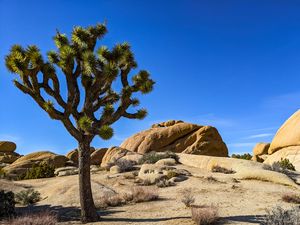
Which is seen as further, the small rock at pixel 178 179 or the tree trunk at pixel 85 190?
the small rock at pixel 178 179

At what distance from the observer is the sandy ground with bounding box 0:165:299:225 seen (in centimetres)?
1095

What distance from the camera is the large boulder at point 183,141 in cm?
3353

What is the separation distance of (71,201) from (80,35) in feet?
22.4

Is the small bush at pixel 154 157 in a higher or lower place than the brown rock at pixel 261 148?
lower

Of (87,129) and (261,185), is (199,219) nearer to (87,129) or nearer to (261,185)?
(87,129)

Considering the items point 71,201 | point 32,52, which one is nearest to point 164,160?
point 71,201

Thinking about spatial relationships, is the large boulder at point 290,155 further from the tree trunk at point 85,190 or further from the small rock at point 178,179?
the tree trunk at point 85,190

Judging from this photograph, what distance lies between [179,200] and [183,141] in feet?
66.8

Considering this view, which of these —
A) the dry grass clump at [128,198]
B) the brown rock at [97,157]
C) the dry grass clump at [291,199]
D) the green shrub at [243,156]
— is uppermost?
the brown rock at [97,157]

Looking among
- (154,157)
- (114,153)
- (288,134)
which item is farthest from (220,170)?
(114,153)

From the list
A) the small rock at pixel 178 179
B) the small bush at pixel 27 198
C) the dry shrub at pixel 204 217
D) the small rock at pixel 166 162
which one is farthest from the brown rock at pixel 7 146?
the dry shrub at pixel 204 217

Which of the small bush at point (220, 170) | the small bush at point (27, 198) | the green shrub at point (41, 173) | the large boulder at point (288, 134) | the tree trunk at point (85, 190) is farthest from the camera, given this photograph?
the large boulder at point (288, 134)

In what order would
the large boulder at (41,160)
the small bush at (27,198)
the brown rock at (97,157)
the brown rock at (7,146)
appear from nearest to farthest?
the small bush at (27,198)
the large boulder at (41,160)
the brown rock at (97,157)
the brown rock at (7,146)

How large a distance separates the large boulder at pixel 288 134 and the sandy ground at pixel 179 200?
1152 centimetres
